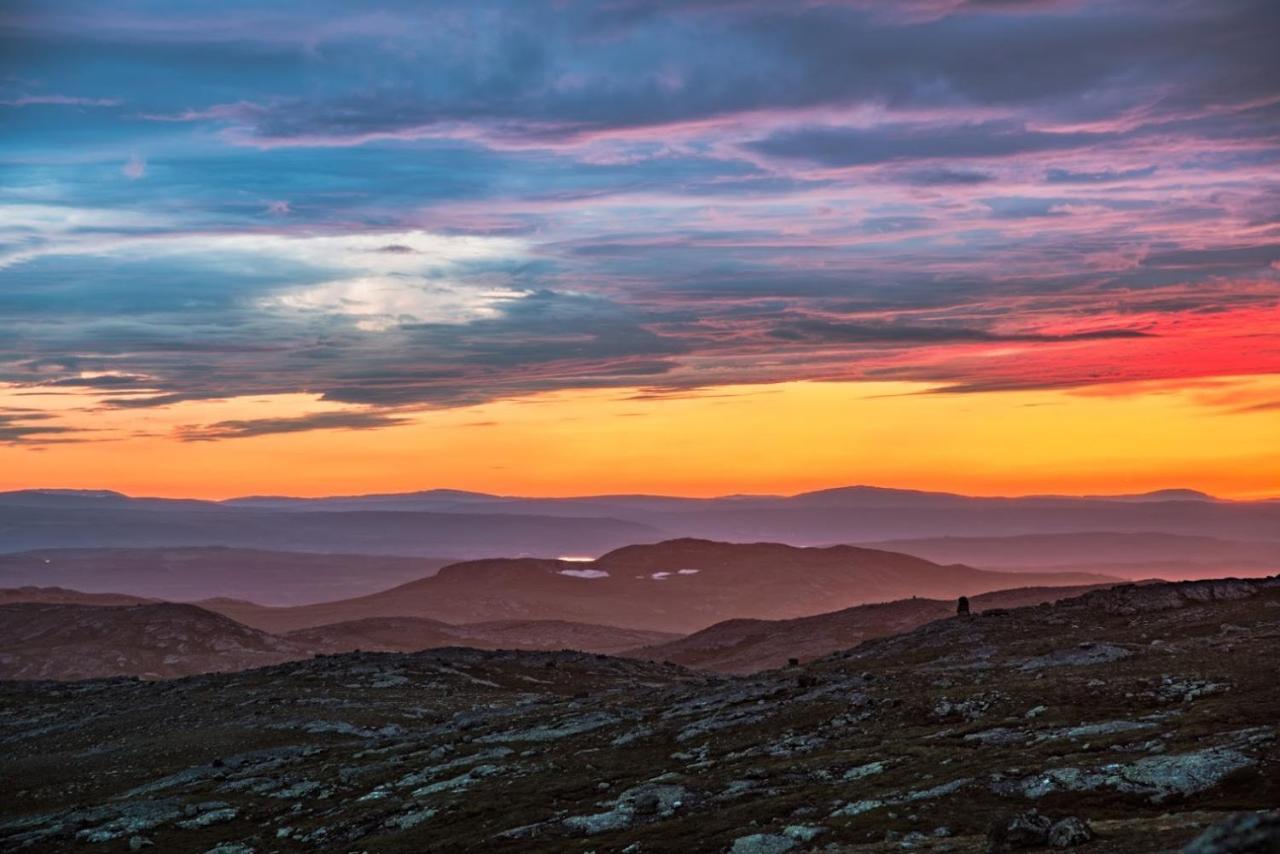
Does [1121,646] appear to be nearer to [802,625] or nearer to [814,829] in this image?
[814,829]

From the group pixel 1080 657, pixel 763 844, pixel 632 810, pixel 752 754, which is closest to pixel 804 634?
pixel 1080 657

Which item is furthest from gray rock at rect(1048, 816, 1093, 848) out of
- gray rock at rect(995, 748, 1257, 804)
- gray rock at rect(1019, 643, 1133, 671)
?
gray rock at rect(1019, 643, 1133, 671)

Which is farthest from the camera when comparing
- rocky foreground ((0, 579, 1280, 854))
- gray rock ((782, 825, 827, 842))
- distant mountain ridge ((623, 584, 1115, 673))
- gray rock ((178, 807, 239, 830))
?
distant mountain ridge ((623, 584, 1115, 673))

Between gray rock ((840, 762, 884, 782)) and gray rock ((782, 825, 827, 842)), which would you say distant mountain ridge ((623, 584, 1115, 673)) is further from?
gray rock ((782, 825, 827, 842))

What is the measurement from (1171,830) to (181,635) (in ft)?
591

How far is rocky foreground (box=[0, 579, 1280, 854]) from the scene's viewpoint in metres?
35.3

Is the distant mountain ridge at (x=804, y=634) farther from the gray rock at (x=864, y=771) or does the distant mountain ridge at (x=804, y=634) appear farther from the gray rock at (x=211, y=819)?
the gray rock at (x=864, y=771)

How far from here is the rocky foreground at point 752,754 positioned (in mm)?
35312

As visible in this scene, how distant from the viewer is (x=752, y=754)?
174 feet

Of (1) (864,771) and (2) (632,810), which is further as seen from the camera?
(2) (632,810)

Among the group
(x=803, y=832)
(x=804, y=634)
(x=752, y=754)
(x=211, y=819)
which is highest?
(x=803, y=832)

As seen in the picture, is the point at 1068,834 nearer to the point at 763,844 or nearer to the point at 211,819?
the point at 763,844

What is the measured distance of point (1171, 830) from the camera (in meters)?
27.7

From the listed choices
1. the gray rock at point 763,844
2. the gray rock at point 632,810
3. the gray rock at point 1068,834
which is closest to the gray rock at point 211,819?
the gray rock at point 632,810
